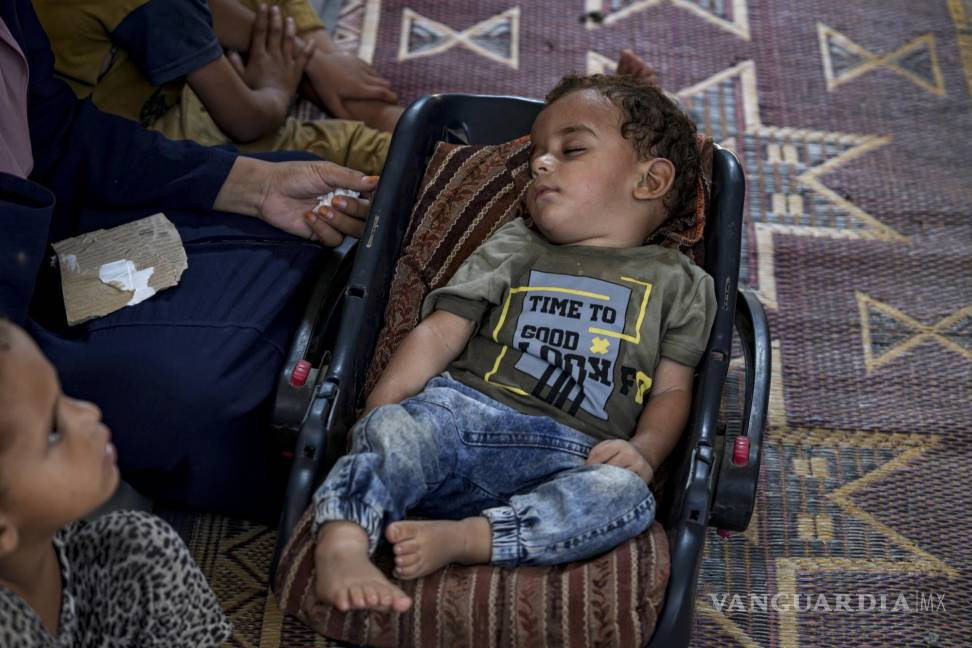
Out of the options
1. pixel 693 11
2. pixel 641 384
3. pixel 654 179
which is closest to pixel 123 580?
pixel 641 384

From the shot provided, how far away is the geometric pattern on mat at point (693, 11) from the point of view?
2.96 metres

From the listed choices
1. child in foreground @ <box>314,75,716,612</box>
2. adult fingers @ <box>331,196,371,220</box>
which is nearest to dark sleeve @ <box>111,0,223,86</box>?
adult fingers @ <box>331,196,371,220</box>

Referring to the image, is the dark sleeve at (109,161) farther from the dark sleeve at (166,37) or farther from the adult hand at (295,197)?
the dark sleeve at (166,37)

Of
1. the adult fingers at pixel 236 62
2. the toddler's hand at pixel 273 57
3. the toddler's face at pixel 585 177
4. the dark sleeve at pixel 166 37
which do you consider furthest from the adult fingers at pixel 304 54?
the toddler's face at pixel 585 177

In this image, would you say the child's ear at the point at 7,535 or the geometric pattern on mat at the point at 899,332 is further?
the geometric pattern on mat at the point at 899,332

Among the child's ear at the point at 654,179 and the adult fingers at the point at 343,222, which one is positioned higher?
the child's ear at the point at 654,179

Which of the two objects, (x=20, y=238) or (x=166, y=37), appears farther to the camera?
(x=166, y=37)

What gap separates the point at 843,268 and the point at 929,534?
0.65 metres

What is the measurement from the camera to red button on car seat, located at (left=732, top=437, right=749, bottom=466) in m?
1.61

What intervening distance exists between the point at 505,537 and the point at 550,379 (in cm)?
30

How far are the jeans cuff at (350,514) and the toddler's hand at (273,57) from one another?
1.23 metres

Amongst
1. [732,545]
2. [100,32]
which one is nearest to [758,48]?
[732,545]

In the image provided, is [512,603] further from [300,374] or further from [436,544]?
[300,374]

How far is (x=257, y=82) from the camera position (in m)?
2.46
